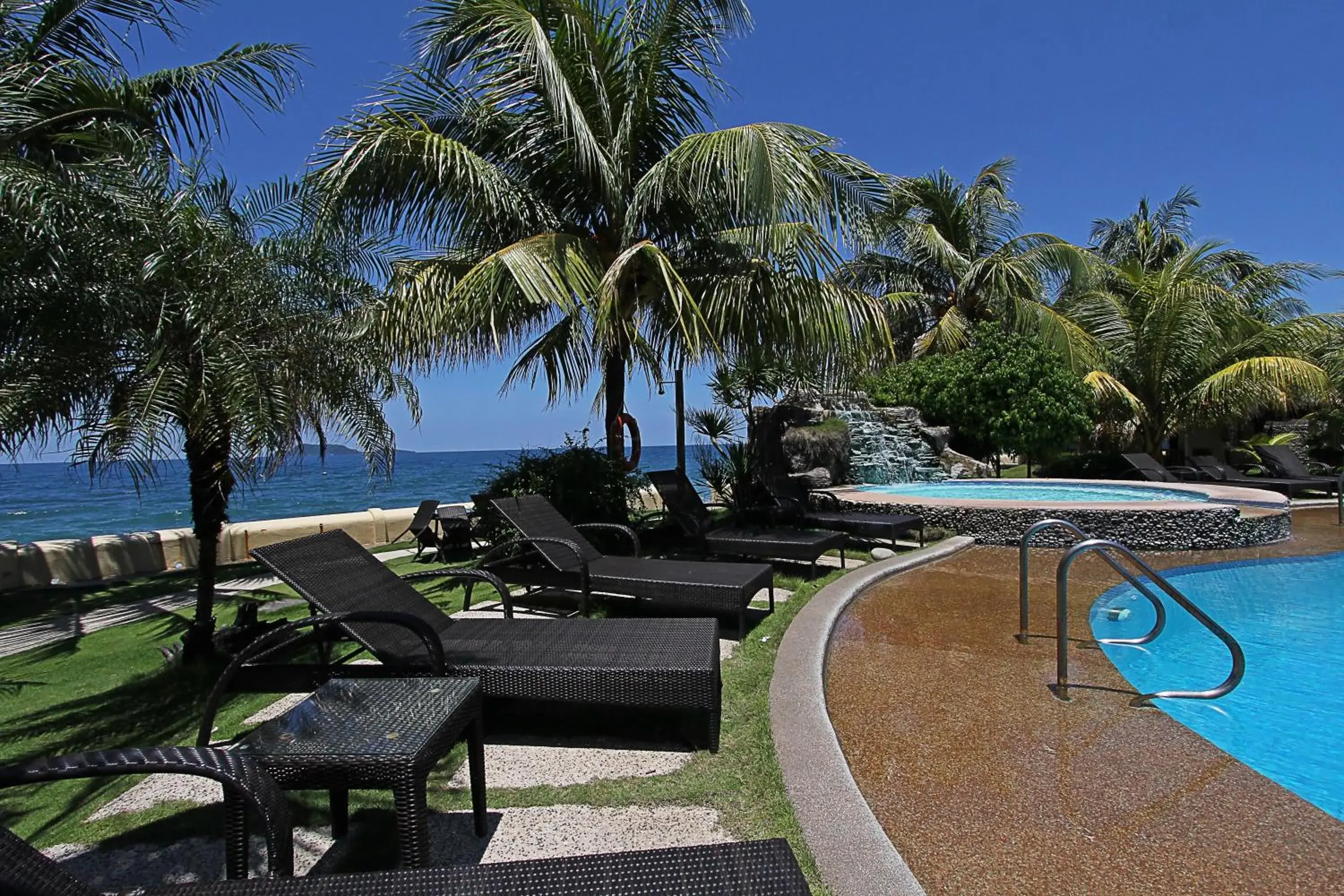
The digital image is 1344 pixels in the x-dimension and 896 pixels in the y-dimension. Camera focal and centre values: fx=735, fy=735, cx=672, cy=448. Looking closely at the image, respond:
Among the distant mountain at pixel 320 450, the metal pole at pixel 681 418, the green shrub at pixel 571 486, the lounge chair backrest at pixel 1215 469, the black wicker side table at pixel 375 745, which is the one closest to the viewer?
the black wicker side table at pixel 375 745

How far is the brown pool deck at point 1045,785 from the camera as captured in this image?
2291 millimetres

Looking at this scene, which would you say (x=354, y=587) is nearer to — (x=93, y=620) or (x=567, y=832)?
(x=567, y=832)

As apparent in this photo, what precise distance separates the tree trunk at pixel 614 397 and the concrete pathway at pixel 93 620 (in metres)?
3.80

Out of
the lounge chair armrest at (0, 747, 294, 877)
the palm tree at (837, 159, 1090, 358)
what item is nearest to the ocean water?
the lounge chair armrest at (0, 747, 294, 877)

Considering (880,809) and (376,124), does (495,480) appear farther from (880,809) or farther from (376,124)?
(880,809)

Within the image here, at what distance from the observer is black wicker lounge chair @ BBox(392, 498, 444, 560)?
9617 millimetres

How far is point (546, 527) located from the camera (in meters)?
5.75

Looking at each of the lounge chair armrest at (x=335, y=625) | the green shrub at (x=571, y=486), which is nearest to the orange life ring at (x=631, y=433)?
the green shrub at (x=571, y=486)

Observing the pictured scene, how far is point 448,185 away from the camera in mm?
7625

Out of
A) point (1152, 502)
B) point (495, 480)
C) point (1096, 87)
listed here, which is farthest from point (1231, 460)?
point (495, 480)

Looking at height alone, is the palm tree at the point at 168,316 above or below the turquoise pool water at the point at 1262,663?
above

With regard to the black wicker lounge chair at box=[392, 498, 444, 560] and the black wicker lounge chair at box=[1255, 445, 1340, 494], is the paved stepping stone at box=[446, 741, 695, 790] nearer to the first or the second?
the black wicker lounge chair at box=[392, 498, 444, 560]

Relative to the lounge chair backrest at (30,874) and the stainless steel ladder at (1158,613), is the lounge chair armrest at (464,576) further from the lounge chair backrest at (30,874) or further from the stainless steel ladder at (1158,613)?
the stainless steel ladder at (1158,613)

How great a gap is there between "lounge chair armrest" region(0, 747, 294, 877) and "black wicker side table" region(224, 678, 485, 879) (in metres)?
0.24
